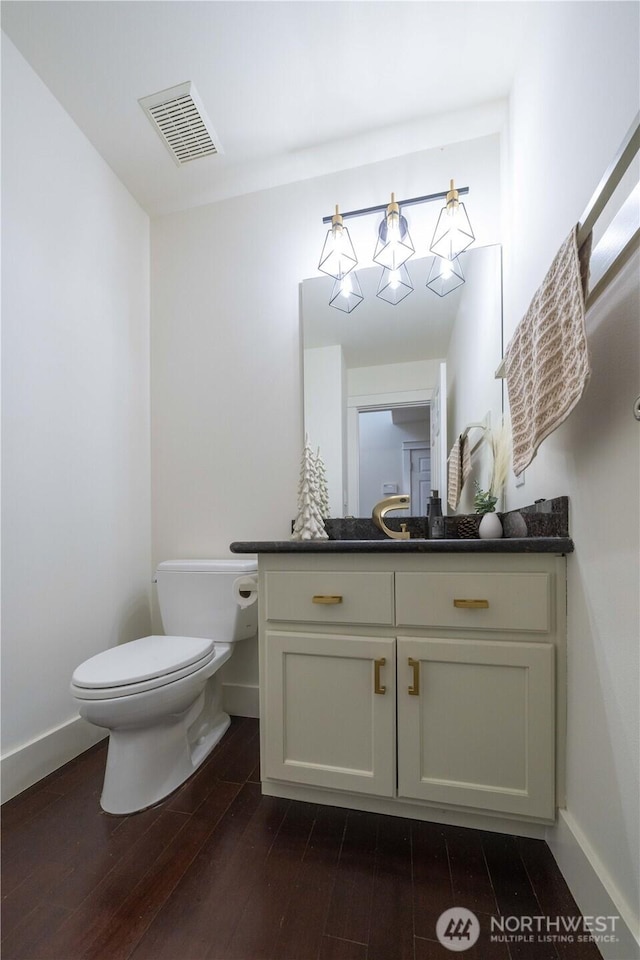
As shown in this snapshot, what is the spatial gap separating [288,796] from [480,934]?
59 centimetres

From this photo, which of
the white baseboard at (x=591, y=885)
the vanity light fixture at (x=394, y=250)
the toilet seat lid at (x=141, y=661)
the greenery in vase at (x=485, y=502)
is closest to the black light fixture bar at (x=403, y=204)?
the vanity light fixture at (x=394, y=250)

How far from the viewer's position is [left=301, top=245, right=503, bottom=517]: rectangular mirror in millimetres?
1681

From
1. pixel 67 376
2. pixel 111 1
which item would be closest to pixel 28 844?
pixel 67 376

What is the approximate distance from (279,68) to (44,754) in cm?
259

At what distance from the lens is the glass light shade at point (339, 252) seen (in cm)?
182

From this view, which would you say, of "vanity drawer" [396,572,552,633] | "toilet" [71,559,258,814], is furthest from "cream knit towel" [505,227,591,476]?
"toilet" [71,559,258,814]

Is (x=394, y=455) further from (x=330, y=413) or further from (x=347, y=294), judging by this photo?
(x=347, y=294)

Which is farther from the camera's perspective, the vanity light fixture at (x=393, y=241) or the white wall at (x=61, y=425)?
the vanity light fixture at (x=393, y=241)

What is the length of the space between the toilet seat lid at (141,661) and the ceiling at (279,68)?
207 centimetres

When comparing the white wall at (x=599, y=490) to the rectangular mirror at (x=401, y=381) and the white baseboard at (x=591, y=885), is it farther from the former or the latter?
the rectangular mirror at (x=401, y=381)

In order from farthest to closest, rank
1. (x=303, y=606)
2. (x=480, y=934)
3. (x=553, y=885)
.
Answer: (x=303, y=606), (x=553, y=885), (x=480, y=934)

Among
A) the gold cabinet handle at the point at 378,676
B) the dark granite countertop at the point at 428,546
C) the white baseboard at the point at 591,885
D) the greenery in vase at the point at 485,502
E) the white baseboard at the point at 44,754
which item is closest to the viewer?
the white baseboard at the point at 591,885

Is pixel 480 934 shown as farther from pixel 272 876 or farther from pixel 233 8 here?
pixel 233 8

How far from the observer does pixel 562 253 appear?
89 centimetres
